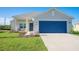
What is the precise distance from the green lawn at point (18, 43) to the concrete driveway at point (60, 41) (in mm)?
345

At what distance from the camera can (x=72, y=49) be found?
10.3 meters

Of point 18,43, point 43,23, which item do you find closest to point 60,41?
point 43,23

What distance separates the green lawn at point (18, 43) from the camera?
35.1ft

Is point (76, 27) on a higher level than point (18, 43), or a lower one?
higher

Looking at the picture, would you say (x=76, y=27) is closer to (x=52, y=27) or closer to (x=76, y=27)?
(x=76, y=27)

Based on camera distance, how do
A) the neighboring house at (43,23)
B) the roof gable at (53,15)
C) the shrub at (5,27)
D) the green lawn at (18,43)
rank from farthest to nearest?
the roof gable at (53,15) < the neighboring house at (43,23) < the shrub at (5,27) < the green lawn at (18,43)

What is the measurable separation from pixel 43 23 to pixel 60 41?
5.67 feet

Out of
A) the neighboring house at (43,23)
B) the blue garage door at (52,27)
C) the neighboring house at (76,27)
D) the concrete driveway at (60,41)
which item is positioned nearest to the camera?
the concrete driveway at (60,41)

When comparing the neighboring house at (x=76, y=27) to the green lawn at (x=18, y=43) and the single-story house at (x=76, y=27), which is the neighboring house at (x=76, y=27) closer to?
the single-story house at (x=76, y=27)

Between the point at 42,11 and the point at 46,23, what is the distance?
3.34 ft

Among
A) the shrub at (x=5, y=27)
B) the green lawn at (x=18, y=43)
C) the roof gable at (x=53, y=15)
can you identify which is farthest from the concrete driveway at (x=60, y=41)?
the shrub at (x=5, y=27)

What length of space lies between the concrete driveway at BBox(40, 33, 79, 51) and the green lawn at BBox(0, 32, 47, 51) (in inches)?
13.6

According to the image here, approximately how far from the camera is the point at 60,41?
11711 mm

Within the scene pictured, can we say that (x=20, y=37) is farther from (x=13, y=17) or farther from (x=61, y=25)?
(x=61, y=25)
